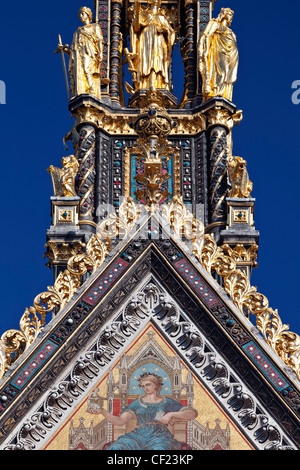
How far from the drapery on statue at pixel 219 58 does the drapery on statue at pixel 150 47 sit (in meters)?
0.81

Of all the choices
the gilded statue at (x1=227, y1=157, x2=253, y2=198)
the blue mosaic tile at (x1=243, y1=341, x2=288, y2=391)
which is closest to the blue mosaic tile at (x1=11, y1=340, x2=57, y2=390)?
the blue mosaic tile at (x1=243, y1=341, x2=288, y2=391)

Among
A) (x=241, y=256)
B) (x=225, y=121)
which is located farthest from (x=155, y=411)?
(x=225, y=121)

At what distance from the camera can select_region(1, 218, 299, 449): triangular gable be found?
23547 millimetres

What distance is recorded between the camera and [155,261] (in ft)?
82.5

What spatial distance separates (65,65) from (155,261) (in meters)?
8.36

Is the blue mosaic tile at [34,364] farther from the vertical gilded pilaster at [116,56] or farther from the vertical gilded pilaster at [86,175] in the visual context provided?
the vertical gilded pilaster at [116,56]

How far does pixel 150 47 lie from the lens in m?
32.2

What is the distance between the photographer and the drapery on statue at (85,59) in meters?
31.4

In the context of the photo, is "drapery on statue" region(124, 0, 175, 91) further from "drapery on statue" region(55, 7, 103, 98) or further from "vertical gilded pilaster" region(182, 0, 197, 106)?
"drapery on statue" region(55, 7, 103, 98)

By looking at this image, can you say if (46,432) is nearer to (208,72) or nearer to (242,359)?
(242,359)

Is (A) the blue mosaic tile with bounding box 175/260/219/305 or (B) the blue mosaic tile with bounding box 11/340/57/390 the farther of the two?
(A) the blue mosaic tile with bounding box 175/260/219/305

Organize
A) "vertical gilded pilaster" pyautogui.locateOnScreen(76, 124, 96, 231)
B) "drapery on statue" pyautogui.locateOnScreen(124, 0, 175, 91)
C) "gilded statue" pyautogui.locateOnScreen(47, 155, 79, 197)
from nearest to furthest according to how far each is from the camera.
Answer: "gilded statue" pyautogui.locateOnScreen(47, 155, 79, 197), "vertical gilded pilaster" pyautogui.locateOnScreen(76, 124, 96, 231), "drapery on statue" pyautogui.locateOnScreen(124, 0, 175, 91)

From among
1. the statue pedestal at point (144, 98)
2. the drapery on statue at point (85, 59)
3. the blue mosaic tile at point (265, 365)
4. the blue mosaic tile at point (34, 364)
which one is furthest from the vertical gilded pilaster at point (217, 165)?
the blue mosaic tile at point (34, 364)

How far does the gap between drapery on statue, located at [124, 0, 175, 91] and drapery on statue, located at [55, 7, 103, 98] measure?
722mm
